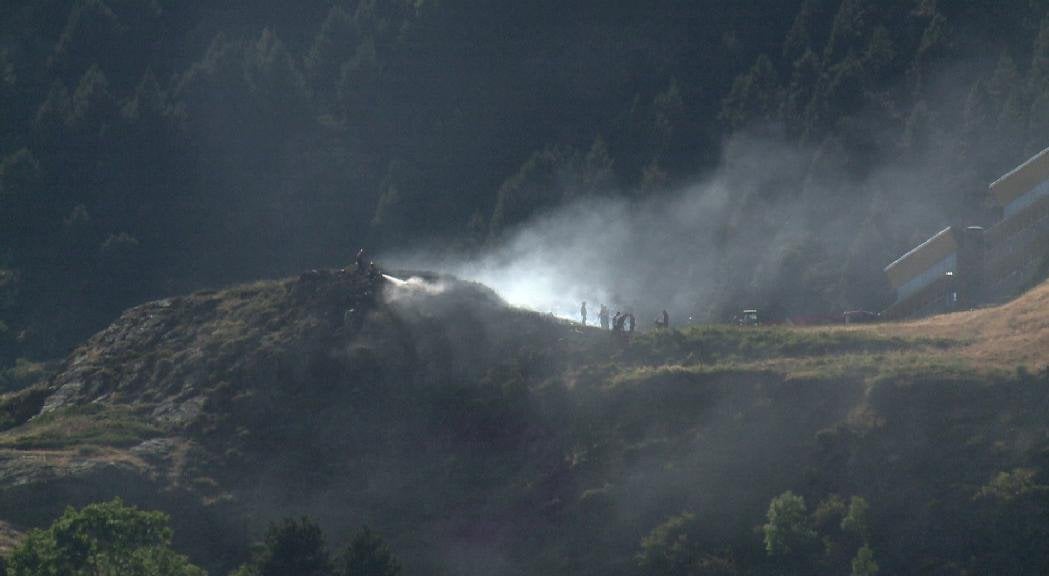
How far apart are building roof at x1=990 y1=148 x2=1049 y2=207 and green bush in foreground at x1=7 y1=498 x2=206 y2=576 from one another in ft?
130

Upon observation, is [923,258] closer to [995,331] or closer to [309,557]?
[995,331]

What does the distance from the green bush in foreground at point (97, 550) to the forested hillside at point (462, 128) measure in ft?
146

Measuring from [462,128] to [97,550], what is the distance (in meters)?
72.3

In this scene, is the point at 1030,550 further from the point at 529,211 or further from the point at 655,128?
the point at 655,128

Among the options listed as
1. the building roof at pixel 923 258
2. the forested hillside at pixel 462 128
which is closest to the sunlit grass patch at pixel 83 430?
the building roof at pixel 923 258

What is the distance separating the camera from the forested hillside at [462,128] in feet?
269

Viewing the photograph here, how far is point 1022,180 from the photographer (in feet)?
203

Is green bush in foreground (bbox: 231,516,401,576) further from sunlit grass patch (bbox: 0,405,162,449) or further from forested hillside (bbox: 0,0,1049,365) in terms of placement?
forested hillside (bbox: 0,0,1049,365)

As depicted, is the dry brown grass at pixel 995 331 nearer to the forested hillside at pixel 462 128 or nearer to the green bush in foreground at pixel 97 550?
the green bush in foreground at pixel 97 550

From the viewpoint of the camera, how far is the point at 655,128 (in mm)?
97562

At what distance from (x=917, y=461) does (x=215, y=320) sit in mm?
23955

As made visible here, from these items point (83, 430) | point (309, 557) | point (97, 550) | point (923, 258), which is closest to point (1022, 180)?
point (923, 258)

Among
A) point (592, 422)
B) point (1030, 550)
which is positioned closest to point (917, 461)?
point (1030, 550)

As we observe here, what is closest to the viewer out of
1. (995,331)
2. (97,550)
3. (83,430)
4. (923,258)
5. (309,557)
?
(97,550)
